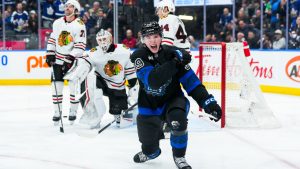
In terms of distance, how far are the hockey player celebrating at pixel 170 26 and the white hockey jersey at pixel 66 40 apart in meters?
0.78

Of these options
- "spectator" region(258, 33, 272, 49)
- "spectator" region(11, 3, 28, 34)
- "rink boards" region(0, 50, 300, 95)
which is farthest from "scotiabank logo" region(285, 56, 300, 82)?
"spectator" region(11, 3, 28, 34)

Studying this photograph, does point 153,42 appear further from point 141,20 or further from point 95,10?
point 95,10

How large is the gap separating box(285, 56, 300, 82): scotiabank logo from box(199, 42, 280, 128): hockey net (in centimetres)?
259

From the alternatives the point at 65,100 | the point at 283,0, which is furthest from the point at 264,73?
the point at 65,100

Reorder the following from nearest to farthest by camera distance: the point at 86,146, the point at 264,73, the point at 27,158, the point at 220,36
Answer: the point at 27,158 → the point at 86,146 → the point at 264,73 → the point at 220,36

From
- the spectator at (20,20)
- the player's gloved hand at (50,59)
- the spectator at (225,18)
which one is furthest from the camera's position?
the spectator at (20,20)

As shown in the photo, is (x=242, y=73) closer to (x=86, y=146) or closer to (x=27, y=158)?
(x=86, y=146)

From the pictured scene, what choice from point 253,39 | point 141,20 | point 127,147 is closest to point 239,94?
point 127,147

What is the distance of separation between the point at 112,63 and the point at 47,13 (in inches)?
212

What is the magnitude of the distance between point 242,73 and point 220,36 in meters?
4.28

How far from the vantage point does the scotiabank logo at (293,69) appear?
7.93 metres

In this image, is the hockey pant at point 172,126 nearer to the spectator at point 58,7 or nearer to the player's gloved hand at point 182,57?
the player's gloved hand at point 182,57

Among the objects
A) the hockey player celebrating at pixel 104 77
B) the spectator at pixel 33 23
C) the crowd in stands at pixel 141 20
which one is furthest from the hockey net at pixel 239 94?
the spectator at pixel 33 23

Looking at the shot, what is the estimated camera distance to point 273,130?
17.0 feet
